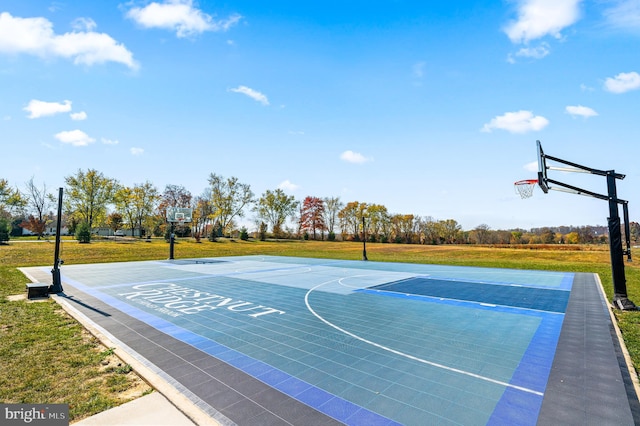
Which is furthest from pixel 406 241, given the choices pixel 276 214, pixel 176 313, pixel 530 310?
pixel 176 313

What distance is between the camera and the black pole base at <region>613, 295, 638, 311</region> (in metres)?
9.77

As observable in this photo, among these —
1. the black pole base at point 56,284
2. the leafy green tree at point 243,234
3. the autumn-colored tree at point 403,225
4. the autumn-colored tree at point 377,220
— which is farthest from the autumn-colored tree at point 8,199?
the autumn-colored tree at point 403,225

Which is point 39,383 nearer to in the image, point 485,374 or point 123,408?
point 123,408

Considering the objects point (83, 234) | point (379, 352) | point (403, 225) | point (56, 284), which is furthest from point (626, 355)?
point (403, 225)

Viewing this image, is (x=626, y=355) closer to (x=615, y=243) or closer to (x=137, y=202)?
(x=615, y=243)

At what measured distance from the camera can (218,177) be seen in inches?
2206

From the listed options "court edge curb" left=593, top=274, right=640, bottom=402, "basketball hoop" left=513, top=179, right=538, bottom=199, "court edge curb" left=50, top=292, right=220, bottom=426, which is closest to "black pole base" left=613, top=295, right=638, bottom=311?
"court edge curb" left=593, top=274, right=640, bottom=402

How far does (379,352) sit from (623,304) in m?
9.16

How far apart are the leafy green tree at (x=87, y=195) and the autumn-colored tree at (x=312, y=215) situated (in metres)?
35.6

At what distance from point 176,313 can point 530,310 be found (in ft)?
35.6

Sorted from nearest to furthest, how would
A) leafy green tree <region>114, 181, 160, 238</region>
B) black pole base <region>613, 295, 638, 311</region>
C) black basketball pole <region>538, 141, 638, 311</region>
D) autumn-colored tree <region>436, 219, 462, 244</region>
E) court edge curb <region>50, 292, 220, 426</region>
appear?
court edge curb <region>50, 292, 220, 426</region> < black pole base <region>613, 295, 638, 311</region> < black basketball pole <region>538, 141, 638, 311</region> < leafy green tree <region>114, 181, 160, 238</region> < autumn-colored tree <region>436, 219, 462, 244</region>

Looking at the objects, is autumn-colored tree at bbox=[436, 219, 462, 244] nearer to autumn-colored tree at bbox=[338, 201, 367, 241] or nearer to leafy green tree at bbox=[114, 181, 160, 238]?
autumn-colored tree at bbox=[338, 201, 367, 241]

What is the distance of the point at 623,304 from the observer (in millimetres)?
9867

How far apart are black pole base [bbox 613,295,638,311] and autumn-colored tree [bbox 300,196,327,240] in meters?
58.3
